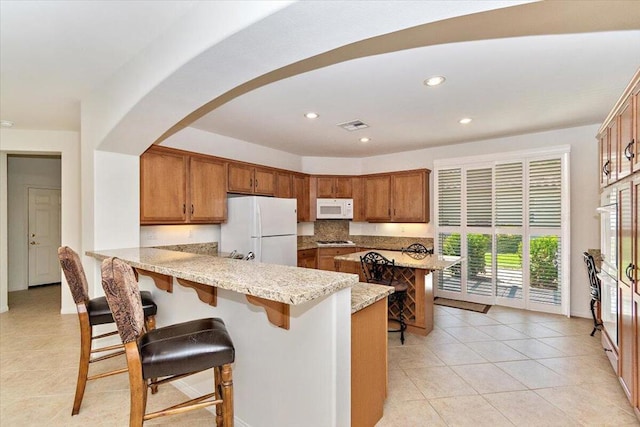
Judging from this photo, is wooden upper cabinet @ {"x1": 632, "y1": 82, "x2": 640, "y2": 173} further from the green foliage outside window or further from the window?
the green foliage outside window

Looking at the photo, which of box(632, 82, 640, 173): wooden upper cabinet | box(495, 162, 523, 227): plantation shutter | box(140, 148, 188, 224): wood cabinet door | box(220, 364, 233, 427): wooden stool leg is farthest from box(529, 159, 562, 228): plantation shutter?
box(140, 148, 188, 224): wood cabinet door

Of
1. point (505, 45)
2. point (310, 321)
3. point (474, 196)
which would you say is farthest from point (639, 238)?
point (474, 196)

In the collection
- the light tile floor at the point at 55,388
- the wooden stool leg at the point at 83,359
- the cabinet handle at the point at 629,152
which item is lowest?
the light tile floor at the point at 55,388

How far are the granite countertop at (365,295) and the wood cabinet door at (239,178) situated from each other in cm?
287

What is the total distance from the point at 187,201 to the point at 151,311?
1.83 meters

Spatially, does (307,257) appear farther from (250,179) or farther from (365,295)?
(365,295)

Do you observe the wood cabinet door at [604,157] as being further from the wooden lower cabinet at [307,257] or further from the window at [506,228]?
the wooden lower cabinet at [307,257]

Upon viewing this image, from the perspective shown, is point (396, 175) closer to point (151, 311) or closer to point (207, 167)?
point (207, 167)

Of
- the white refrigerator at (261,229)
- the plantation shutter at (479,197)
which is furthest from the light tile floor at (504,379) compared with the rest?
the white refrigerator at (261,229)

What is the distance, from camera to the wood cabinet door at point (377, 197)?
5594 millimetres

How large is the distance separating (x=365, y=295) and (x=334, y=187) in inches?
163

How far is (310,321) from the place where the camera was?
5.01 ft

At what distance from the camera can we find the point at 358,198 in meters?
5.92

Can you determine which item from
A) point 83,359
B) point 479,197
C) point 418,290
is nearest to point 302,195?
point 418,290
